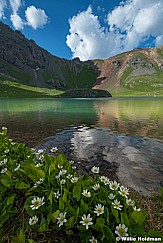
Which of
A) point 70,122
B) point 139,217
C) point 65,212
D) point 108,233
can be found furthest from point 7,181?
point 70,122

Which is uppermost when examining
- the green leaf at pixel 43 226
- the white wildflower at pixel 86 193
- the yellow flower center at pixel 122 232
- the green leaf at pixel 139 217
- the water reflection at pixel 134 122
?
the white wildflower at pixel 86 193

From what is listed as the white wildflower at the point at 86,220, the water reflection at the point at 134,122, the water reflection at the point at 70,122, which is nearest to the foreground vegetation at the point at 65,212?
the white wildflower at the point at 86,220

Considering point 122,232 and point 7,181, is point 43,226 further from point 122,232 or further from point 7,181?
point 7,181

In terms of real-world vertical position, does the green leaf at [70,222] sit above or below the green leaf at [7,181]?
below

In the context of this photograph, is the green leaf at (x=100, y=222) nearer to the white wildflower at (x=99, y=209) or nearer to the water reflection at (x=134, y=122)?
the white wildflower at (x=99, y=209)

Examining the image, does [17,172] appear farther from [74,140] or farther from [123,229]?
[74,140]

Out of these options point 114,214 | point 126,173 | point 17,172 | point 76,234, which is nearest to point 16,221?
point 17,172

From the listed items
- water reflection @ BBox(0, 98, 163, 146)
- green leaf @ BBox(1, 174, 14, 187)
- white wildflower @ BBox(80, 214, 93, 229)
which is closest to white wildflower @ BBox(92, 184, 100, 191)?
white wildflower @ BBox(80, 214, 93, 229)

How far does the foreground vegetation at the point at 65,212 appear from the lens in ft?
9.19

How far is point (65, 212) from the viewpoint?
2941 millimetres

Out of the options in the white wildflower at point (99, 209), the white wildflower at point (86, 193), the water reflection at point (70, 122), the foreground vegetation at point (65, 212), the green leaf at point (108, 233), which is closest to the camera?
the green leaf at point (108, 233)

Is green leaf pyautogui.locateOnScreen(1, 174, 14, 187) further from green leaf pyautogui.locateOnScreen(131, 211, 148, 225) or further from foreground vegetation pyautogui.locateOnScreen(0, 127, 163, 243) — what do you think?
green leaf pyautogui.locateOnScreen(131, 211, 148, 225)

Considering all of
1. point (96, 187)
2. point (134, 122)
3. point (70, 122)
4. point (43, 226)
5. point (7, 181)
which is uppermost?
point (7, 181)

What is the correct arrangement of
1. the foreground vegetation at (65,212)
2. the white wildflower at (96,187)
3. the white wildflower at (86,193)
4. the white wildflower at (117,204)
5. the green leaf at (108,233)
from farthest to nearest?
Result: 1. the white wildflower at (96,187)
2. the white wildflower at (86,193)
3. the white wildflower at (117,204)
4. the foreground vegetation at (65,212)
5. the green leaf at (108,233)
